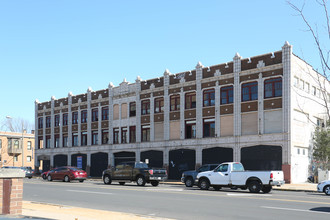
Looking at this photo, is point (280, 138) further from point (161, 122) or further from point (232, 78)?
point (161, 122)

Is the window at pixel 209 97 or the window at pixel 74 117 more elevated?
the window at pixel 209 97

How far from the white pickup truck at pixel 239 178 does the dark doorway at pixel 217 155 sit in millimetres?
13544

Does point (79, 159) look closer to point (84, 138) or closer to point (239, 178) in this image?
point (84, 138)

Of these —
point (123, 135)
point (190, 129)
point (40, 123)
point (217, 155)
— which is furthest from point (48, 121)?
point (217, 155)

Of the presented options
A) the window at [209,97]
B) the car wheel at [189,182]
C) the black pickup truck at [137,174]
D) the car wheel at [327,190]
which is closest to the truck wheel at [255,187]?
the car wheel at [327,190]

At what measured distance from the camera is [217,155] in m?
40.5

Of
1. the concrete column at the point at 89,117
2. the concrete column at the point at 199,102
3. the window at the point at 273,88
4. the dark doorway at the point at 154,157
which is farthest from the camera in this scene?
the concrete column at the point at 89,117

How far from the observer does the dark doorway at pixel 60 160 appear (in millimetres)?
58894

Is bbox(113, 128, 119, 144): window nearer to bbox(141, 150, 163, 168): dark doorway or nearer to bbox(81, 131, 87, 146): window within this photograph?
bbox(141, 150, 163, 168): dark doorway

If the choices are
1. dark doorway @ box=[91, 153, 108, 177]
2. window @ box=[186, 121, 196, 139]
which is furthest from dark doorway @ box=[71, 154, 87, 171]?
window @ box=[186, 121, 196, 139]

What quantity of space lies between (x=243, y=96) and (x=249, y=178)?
54.3 feet

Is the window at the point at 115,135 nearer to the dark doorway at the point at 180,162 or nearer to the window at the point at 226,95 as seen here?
the dark doorway at the point at 180,162

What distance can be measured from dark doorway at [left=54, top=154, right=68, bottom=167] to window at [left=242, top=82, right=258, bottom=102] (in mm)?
31093

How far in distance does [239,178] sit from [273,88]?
15.4 m
